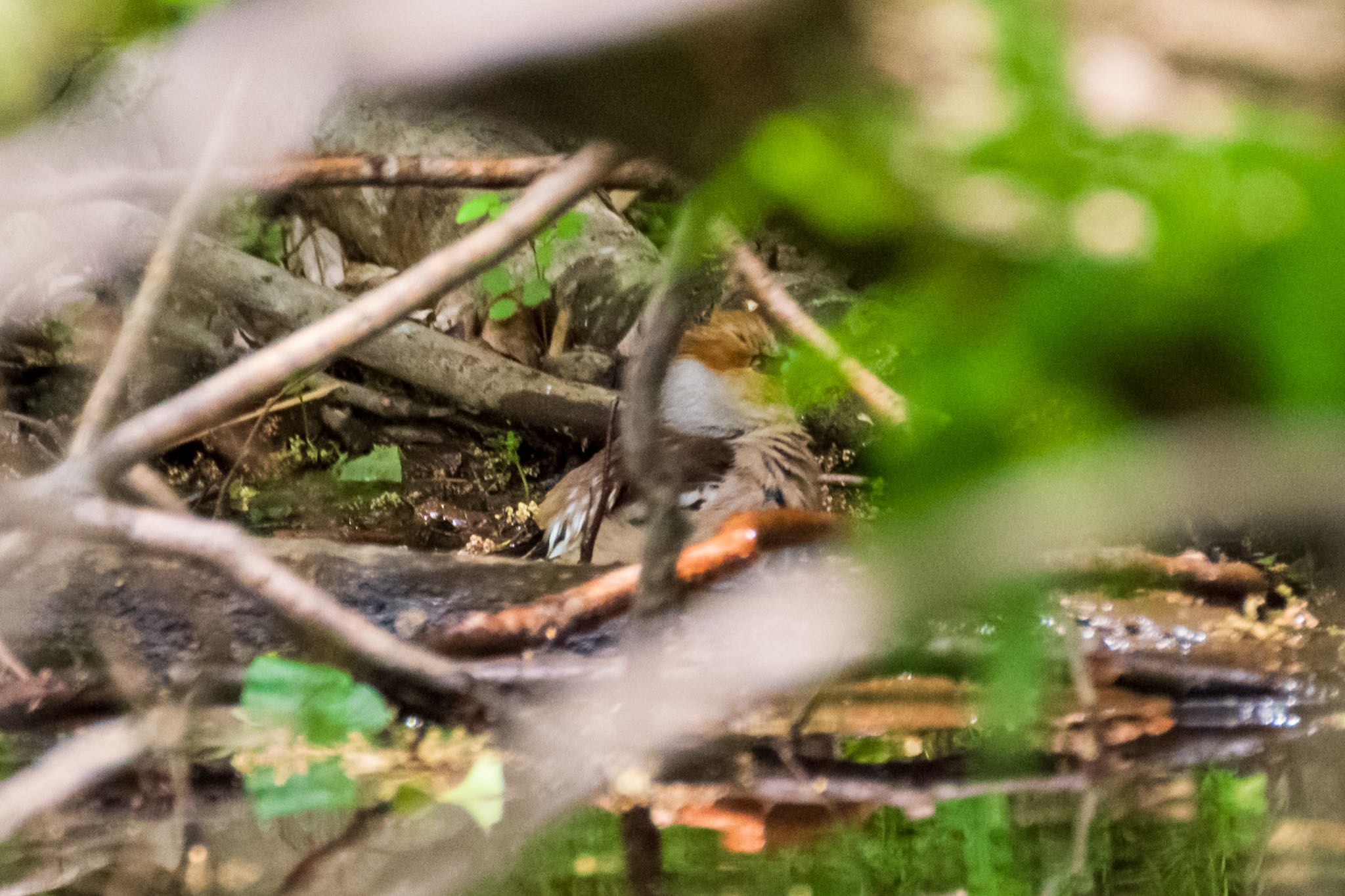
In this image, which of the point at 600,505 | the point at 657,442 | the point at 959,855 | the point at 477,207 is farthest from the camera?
the point at 477,207

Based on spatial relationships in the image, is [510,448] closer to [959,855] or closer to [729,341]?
[729,341]

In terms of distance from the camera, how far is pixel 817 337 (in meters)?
1.33

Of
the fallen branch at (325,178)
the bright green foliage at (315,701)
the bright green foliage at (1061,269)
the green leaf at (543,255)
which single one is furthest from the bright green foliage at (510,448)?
the bright green foliage at (1061,269)

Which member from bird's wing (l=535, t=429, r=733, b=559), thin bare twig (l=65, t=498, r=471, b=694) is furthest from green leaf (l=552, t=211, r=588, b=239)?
thin bare twig (l=65, t=498, r=471, b=694)

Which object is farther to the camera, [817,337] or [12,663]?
[12,663]

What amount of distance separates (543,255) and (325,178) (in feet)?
4.46

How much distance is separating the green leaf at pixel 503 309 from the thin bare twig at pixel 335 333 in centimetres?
192

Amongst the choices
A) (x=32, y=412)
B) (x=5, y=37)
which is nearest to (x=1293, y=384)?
(x=5, y=37)

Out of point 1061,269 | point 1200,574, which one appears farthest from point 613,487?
point 1061,269

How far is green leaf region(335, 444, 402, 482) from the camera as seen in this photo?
10.6ft

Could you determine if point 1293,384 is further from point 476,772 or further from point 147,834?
point 147,834

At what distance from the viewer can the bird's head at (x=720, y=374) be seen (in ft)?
11.4

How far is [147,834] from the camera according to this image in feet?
3.63

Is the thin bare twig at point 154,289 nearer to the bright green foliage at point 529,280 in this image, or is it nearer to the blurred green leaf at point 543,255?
the bright green foliage at point 529,280
